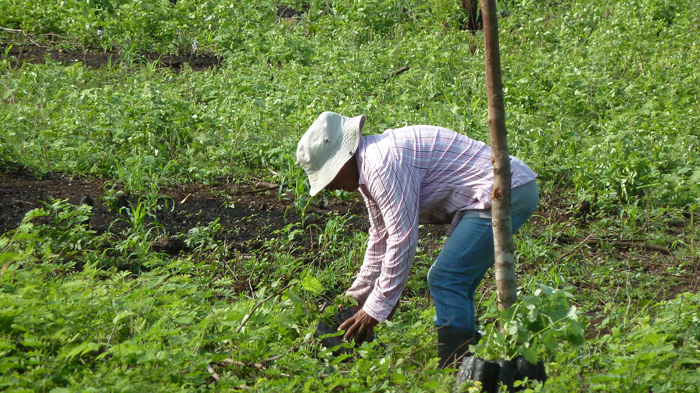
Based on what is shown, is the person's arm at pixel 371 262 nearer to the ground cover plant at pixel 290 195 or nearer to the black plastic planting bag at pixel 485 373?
the ground cover plant at pixel 290 195

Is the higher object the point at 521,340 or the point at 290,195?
the point at 521,340

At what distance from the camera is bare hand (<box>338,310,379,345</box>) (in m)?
3.12

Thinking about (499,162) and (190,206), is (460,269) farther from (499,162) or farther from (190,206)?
(190,206)

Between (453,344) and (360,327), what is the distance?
46 centimetres

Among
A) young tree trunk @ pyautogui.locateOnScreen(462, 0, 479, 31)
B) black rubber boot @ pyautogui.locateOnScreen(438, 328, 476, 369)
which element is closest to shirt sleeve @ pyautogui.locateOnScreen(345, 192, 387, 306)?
black rubber boot @ pyautogui.locateOnScreen(438, 328, 476, 369)

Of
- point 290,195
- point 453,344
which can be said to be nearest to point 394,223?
point 453,344

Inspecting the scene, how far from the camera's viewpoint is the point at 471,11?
411 inches

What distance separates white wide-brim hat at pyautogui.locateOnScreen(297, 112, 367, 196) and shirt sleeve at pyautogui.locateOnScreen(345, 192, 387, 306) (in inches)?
15.0

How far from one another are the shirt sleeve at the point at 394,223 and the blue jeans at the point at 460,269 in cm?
25

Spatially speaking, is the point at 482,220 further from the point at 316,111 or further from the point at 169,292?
the point at 316,111

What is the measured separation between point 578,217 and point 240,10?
6250 millimetres

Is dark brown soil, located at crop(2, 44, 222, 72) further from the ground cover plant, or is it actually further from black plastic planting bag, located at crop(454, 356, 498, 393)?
black plastic planting bag, located at crop(454, 356, 498, 393)

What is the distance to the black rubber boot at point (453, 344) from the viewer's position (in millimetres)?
3152

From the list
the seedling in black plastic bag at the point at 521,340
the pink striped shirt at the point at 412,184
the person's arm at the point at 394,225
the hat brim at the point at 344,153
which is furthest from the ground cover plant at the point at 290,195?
the hat brim at the point at 344,153
